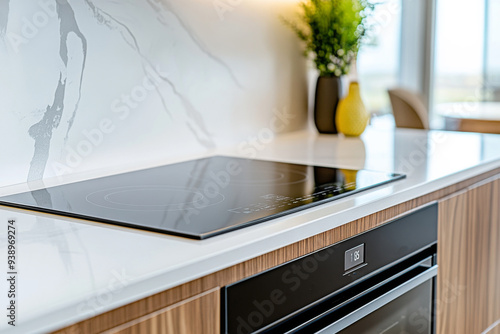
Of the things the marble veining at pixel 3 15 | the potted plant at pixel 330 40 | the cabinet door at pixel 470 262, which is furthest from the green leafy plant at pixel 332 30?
the marble veining at pixel 3 15

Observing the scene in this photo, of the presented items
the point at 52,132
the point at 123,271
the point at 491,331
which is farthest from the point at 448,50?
the point at 123,271

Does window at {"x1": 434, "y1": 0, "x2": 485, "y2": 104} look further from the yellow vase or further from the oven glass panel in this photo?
the oven glass panel

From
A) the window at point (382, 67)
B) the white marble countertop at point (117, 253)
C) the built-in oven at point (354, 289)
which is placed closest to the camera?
the white marble countertop at point (117, 253)

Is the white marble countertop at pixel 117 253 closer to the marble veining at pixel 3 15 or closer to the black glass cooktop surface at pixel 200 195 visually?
the black glass cooktop surface at pixel 200 195

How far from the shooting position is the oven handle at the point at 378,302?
1.15m

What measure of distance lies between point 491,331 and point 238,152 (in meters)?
0.91

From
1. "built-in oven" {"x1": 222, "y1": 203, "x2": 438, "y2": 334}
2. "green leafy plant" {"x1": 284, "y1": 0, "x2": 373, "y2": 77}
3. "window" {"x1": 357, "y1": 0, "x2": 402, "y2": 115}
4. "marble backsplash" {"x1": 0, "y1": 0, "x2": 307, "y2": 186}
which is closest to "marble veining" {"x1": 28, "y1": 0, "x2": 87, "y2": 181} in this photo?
"marble backsplash" {"x1": 0, "y1": 0, "x2": 307, "y2": 186}

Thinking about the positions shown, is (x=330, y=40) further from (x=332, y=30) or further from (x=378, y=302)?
(x=378, y=302)

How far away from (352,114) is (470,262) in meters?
0.62

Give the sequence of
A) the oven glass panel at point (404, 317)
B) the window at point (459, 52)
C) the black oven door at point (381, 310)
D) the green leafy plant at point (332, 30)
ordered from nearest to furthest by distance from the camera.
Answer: the black oven door at point (381, 310) → the oven glass panel at point (404, 317) → the green leafy plant at point (332, 30) → the window at point (459, 52)

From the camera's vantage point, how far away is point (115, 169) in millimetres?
1532

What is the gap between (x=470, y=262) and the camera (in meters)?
1.71

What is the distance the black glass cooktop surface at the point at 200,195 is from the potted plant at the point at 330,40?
610mm

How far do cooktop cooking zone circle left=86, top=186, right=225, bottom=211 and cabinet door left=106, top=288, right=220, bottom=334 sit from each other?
0.26m
